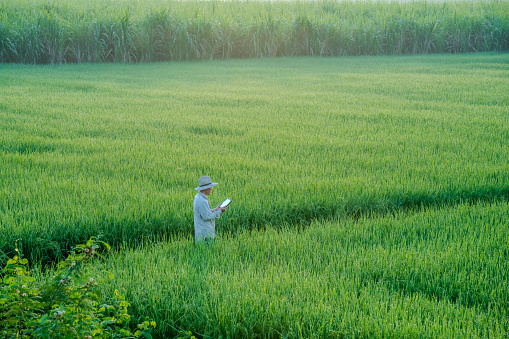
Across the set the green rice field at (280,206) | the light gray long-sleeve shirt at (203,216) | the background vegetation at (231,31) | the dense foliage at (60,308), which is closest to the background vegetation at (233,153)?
the green rice field at (280,206)

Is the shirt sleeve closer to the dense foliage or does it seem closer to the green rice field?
the green rice field

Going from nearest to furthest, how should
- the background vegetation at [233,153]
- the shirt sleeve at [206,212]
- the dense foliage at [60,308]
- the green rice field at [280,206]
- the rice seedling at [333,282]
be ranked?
the dense foliage at [60,308] → the rice seedling at [333,282] → the green rice field at [280,206] → the shirt sleeve at [206,212] → the background vegetation at [233,153]

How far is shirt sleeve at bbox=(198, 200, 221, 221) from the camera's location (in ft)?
11.5

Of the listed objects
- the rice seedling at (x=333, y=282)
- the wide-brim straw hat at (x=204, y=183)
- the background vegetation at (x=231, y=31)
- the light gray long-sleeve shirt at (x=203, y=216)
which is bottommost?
the rice seedling at (x=333, y=282)

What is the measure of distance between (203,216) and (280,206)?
110 cm

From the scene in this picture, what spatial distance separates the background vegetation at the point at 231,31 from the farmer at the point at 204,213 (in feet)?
50.9

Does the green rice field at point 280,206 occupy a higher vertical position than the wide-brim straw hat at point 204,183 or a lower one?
lower

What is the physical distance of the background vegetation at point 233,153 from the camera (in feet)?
13.9

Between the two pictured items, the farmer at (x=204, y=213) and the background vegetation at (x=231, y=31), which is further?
the background vegetation at (x=231, y=31)

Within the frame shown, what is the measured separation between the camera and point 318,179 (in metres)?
5.04

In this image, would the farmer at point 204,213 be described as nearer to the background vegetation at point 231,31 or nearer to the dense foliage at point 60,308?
the dense foliage at point 60,308

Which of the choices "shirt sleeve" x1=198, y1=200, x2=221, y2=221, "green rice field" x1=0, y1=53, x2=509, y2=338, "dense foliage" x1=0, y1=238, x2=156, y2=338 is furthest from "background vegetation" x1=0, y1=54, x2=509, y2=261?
"dense foliage" x1=0, y1=238, x2=156, y2=338

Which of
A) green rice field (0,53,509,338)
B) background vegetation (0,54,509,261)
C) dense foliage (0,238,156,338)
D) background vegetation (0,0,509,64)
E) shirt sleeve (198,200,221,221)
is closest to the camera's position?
dense foliage (0,238,156,338)

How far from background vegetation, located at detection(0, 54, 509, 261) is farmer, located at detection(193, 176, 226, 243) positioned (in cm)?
45
